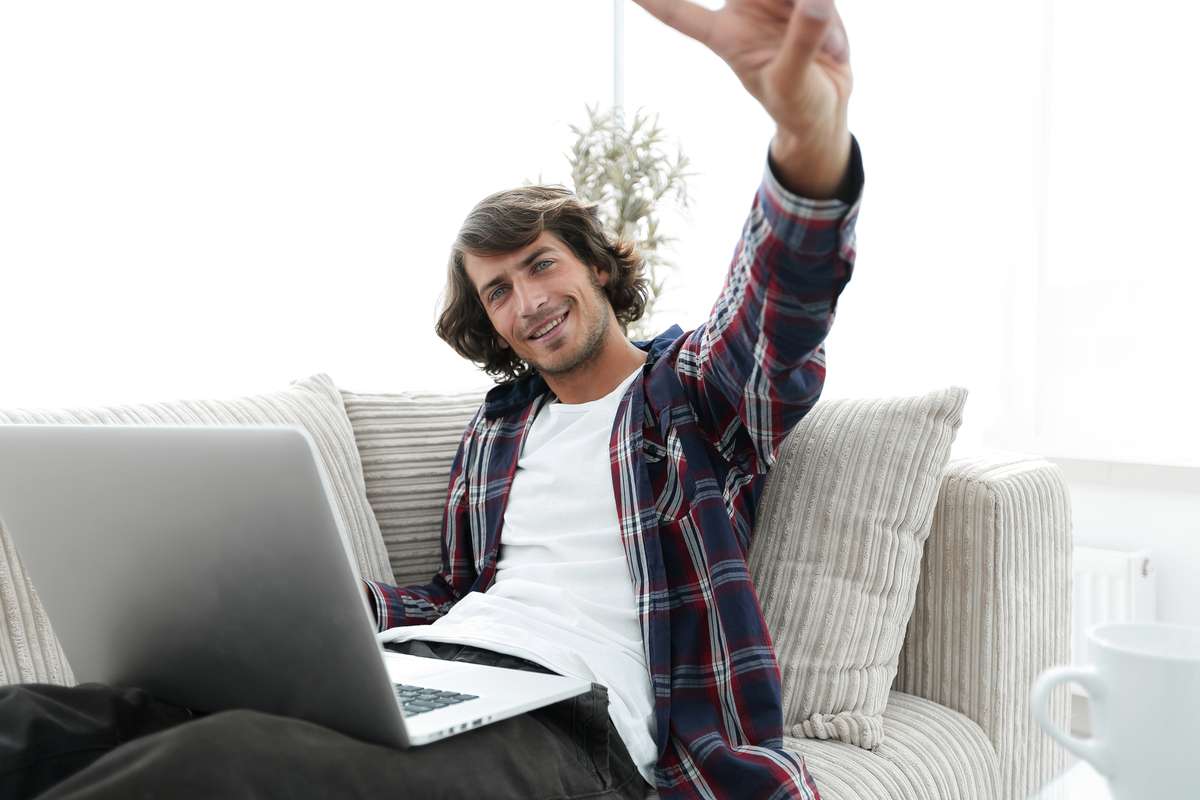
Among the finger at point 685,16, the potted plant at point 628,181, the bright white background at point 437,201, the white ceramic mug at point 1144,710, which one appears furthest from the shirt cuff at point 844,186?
the potted plant at point 628,181

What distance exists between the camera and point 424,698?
3.16 feet

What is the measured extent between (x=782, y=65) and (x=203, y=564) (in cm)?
60

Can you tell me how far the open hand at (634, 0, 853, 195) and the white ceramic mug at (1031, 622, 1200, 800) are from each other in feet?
1.43

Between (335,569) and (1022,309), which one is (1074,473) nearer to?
(1022,309)

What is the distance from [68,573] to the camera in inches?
39.4

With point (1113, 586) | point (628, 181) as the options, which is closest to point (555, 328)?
point (628, 181)

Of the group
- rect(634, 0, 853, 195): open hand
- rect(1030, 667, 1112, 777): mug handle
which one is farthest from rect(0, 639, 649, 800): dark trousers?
rect(634, 0, 853, 195): open hand

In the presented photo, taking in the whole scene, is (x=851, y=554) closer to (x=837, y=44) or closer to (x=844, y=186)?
(x=844, y=186)

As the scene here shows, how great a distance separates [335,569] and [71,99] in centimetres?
187

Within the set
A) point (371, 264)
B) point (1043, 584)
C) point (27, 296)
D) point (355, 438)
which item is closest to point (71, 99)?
point (27, 296)

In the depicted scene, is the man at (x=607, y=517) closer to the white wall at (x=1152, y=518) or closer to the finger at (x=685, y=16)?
the finger at (x=685, y=16)

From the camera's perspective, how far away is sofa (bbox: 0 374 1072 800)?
4.17ft

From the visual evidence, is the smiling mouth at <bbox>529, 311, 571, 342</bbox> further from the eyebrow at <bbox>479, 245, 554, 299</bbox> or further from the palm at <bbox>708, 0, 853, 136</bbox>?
the palm at <bbox>708, 0, 853, 136</bbox>

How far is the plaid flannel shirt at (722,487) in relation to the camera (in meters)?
1.00
